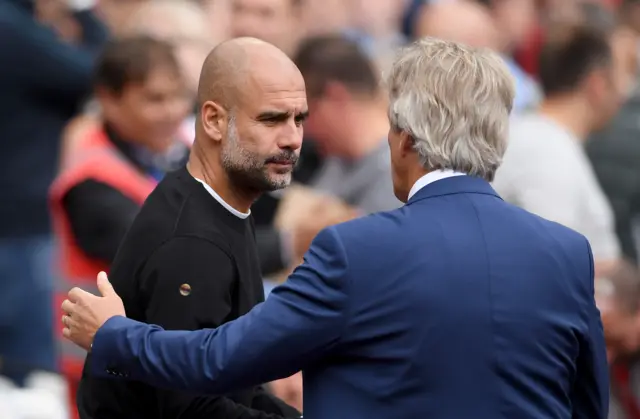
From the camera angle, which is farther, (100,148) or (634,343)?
(634,343)

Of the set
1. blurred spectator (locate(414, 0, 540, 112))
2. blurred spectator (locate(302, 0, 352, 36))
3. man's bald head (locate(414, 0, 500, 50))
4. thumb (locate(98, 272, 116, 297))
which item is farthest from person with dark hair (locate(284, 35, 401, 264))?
thumb (locate(98, 272, 116, 297))

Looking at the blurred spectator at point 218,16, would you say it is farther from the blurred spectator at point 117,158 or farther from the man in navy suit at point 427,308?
the man in navy suit at point 427,308

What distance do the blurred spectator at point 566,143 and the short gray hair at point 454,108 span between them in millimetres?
2606

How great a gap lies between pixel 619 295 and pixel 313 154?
5.60 feet

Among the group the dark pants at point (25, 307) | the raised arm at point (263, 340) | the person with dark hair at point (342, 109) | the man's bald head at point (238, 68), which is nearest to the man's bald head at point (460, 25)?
the person with dark hair at point (342, 109)

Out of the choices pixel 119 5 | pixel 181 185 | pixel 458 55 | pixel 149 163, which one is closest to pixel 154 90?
pixel 149 163

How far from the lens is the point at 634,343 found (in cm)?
554

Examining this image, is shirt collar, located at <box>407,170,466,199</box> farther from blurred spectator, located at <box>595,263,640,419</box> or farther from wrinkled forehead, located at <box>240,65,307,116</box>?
blurred spectator, located at <box>595,263,640,419</box>

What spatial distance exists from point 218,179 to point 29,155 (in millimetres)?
2896

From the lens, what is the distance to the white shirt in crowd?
5.75 m

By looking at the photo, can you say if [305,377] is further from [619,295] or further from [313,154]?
[313,154]

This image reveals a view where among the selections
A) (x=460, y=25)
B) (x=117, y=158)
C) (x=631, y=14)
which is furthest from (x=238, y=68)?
(x=631, y=14)

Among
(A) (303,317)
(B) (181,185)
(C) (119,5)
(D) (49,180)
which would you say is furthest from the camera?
(C) (119,5)

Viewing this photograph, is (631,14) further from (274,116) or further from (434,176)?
(434,176)
